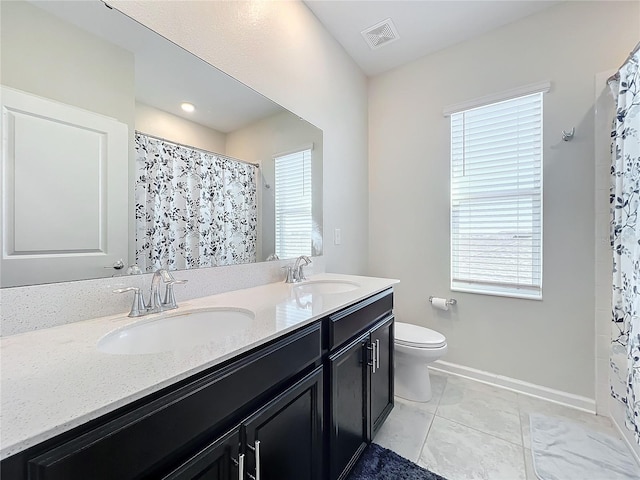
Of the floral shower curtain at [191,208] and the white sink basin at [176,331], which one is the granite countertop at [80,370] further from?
the floral shower curtain at [191,208]

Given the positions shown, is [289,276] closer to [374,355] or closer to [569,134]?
[374,355]

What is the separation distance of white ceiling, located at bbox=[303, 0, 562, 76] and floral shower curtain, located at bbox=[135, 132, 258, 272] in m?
1.38

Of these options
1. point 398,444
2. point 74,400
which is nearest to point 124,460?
point 74,400

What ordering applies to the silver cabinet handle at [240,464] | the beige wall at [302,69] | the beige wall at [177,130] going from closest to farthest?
the silver cabinet handle at [240,464] → the beige wall at [177,130] → the beige wall at [302,69]

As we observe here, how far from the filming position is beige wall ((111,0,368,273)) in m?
1.18

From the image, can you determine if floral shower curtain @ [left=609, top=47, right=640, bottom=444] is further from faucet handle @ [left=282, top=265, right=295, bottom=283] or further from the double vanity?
faucet handle @ [left=282, top=265, right=295, bottom=283]

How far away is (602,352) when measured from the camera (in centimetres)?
169

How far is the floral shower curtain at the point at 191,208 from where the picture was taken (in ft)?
3.45

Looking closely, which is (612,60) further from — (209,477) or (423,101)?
(209,477)

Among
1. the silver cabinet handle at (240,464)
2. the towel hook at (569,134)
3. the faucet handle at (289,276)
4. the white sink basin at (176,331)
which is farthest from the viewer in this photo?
the towel hook at (569,134)

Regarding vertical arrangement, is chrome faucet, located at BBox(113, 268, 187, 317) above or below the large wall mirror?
below

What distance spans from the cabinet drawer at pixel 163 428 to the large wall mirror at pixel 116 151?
1.99ft

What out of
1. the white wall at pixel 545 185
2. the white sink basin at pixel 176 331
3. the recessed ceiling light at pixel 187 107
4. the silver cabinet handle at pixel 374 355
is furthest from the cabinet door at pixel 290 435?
the white wall at pixel 545 185

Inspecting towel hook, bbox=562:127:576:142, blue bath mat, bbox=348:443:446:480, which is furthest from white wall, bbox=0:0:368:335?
towel hook, bbox=562:127:576:142
